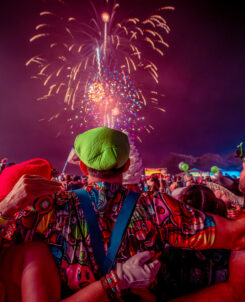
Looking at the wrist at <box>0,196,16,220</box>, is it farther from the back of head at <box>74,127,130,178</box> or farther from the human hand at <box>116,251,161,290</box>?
the human hand at <box>116,251,161,290</box>

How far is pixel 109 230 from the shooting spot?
1453 mm

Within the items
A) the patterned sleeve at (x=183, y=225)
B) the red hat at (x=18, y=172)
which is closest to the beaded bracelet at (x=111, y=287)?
the patterned sleeve at (x=183, y=225)

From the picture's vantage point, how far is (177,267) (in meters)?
1.90

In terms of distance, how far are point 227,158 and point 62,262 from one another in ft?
481

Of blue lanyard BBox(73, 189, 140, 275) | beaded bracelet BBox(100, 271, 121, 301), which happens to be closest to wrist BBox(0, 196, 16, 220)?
blue lanyard BBox(73, 189, 140, 275)

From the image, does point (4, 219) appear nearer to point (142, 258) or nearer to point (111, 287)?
point (111, 287)

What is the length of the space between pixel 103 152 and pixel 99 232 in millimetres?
649

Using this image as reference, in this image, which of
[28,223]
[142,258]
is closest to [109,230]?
[142,258]

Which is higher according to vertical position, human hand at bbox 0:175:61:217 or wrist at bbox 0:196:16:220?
human hand at bbox 0:175:61:217

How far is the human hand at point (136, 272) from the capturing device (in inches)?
46.9

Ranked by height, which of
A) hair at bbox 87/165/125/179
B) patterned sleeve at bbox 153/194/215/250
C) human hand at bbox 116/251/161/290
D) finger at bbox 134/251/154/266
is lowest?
human hand at bbox 116/251/161/290

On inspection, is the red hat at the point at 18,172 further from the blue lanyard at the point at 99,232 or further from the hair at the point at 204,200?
the hair at the point at 204,200

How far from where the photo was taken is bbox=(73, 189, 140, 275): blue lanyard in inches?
52.5

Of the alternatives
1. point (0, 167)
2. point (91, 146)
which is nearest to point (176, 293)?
point (91, 146)
